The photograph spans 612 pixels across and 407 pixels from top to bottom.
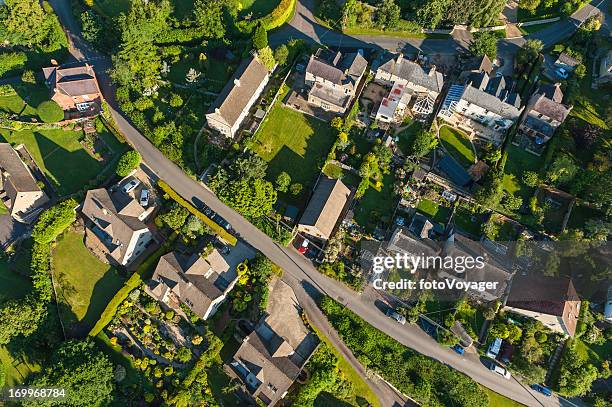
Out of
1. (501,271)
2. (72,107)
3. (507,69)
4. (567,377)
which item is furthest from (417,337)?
(72,107)

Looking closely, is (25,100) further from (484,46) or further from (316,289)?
(484,46)

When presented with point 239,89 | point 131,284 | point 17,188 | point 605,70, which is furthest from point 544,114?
point 17,188

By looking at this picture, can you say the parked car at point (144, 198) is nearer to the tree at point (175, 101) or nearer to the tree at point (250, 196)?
the tree at point (250, 196)

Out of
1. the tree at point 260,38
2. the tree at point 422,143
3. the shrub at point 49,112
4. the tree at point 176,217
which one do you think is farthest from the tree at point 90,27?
the tree at point 422,143

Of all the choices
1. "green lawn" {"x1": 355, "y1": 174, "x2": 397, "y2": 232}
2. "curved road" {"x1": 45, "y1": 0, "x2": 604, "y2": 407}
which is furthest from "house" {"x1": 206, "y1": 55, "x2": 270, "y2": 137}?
"green lawn" {"x1": 355, "y1": 174, "x2": 397, "y2": 232}

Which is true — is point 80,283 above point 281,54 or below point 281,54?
below

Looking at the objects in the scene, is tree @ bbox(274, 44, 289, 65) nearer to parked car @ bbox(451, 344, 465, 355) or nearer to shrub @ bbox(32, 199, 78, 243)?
shrub @ bbox(32, 199, 78, 243)

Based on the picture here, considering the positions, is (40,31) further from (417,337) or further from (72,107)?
(417,337)
